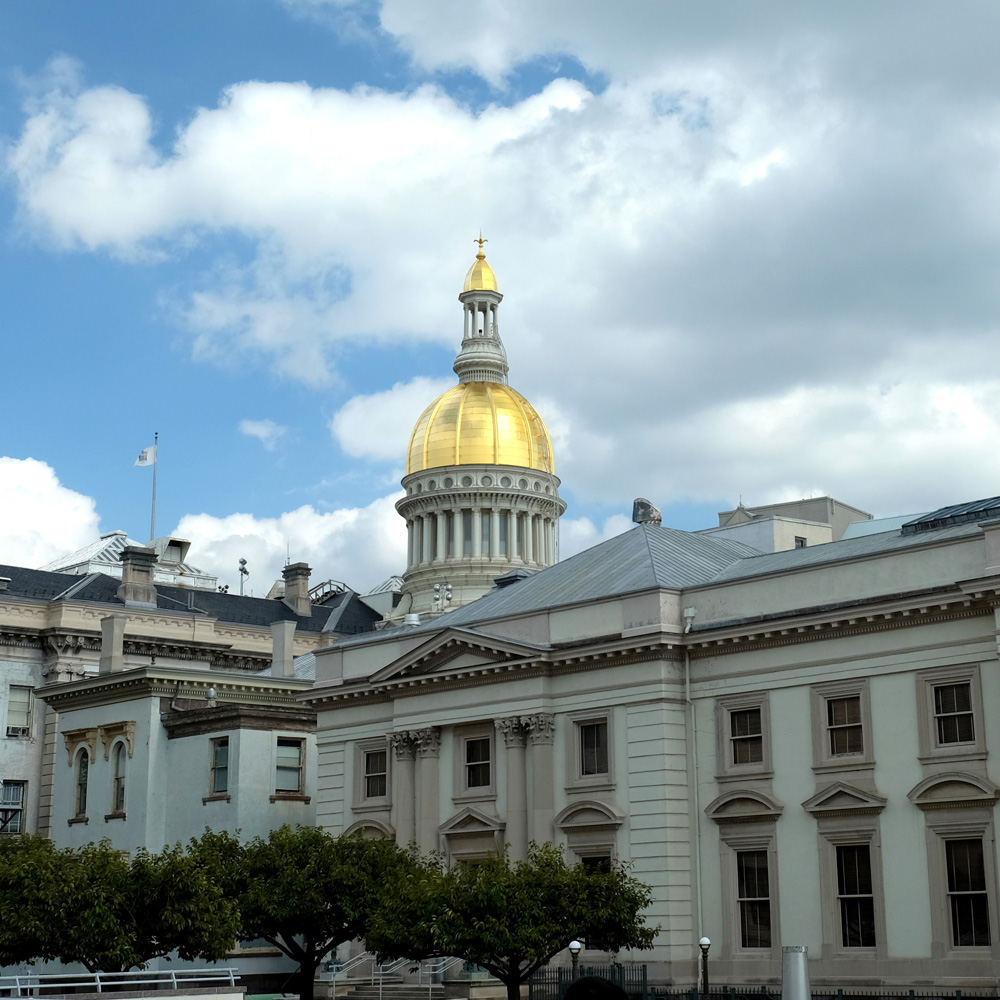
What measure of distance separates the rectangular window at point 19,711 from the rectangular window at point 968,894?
5073 centimetres

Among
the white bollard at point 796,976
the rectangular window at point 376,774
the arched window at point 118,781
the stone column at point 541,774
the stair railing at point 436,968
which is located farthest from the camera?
the arched window at point 118,781

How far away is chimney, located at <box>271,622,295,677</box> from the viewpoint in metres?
68.1

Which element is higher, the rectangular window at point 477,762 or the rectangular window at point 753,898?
the rectangular window at point 477,762

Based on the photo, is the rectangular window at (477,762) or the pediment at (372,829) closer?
the rectangular window at (477,762)

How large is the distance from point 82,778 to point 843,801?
1318 inches

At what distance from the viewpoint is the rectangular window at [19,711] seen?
76.9 meters

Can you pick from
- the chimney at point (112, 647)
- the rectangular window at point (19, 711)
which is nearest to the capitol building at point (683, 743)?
the chimney at point (112, 647)

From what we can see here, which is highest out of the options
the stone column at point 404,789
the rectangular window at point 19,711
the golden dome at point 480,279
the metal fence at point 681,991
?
the golden dome at point 480,279

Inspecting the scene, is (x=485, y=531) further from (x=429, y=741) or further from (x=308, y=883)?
(x=308, y=883)

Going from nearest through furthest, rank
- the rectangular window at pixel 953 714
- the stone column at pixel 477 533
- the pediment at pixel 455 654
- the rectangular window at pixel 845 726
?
the rectangular window at pixel 953 714 → the rectangular window at pixel 845 726 → the pediment at pixel 455 654 → the stone column at pixel 477 533

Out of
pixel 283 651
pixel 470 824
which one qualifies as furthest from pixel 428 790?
pixel 283 651

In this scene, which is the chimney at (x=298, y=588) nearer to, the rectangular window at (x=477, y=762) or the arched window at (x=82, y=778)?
the arched window at (x=82, y=778)

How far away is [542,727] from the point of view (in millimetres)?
46312

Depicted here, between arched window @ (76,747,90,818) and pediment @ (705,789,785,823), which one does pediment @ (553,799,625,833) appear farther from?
arched window @ (76,747,90,818)
